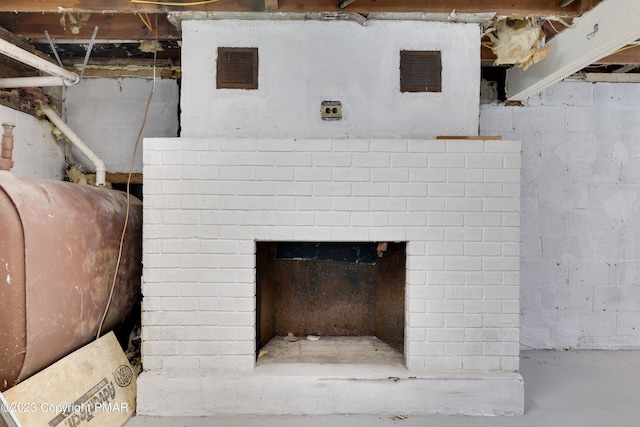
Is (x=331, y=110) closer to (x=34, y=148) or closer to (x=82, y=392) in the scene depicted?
(x=82, y=392)

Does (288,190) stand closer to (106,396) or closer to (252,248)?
(252,248)

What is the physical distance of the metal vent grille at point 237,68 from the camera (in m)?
2.30

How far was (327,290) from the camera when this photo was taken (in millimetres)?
2760

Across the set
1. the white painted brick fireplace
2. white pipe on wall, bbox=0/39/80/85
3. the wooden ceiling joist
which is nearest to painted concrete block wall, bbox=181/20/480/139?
the white painted brick fireplace

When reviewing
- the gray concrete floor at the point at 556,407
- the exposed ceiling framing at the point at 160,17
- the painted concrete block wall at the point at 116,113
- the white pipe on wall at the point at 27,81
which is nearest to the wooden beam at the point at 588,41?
the exposed ceiling framing at the point at 160,17

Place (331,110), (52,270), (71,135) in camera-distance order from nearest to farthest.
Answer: (52,270)
(331,110)
(71,135)

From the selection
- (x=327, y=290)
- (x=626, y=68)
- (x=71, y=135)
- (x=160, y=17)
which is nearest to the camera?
(x=160, y=17)

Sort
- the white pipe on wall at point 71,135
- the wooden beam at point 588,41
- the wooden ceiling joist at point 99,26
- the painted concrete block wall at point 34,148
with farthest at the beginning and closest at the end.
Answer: the white pipe on wall at point 71,135, the painted concrete block wall at point 34,148, the wooden ceiling joist at point 99,26, the wooden beam at point 588,41

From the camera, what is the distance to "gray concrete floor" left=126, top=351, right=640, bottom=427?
6.83 ft

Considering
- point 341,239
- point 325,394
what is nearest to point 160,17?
point 341,239

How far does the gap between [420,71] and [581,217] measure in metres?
2.09

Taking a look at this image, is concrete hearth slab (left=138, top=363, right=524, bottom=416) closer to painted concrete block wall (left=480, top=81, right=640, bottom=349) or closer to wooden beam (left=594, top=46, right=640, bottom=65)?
painted concrete block wall (left=480, top=81, right=640, bottom=349)

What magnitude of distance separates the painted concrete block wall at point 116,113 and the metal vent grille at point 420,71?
195 centimetres

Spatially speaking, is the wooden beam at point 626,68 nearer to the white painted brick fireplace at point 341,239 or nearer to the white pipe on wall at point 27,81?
the white painted brick fireplace at point 341,239
